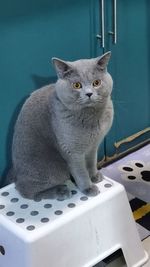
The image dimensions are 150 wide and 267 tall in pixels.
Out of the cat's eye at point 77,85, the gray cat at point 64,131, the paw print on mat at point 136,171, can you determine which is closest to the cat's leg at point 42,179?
the gray cat at point 64,131

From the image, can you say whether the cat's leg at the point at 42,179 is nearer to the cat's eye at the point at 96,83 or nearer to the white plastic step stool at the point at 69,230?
the white plastic step stool at the point at 69,230

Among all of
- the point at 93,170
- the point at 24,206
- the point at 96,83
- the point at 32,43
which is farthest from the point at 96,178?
the point at 32,43

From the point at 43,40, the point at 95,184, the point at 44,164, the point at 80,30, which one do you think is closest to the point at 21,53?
the point at 43,40

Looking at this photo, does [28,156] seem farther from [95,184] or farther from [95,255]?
[95,255]

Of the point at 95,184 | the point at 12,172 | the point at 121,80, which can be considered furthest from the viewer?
the point at 121,80

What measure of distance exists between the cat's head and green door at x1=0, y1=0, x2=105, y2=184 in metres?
0.32

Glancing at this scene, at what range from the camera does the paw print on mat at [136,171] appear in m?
1.92

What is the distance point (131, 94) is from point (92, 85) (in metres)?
0.79

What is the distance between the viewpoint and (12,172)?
1.66 m

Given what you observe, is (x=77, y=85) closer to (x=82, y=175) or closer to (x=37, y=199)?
(x=82, y=175)

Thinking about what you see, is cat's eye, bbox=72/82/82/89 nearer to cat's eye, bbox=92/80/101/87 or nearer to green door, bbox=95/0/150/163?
cat's eye, bbox=92/80/101/87

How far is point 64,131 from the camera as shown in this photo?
55.1 inches

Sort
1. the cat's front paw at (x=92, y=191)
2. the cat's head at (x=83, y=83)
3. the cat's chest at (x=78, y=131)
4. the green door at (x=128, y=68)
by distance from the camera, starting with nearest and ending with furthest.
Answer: the cat's head at (x=83, y=83) → the cat's chest at (x=78, y=131) → the cat's front paw at (x=92, y=191) → the green door at (x=128, y=68)

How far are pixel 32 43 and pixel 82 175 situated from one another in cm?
51
